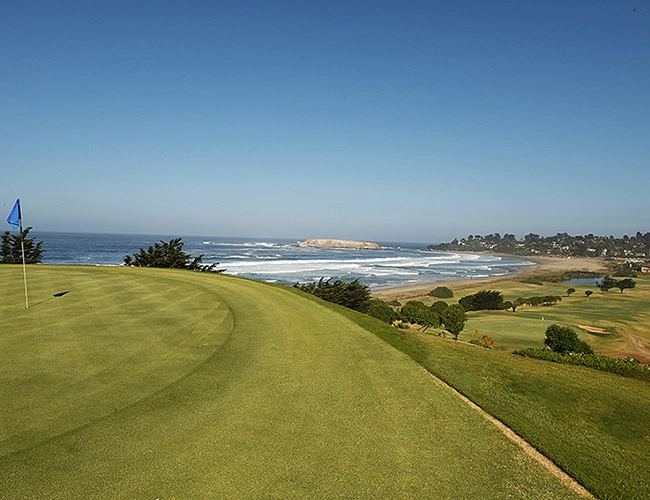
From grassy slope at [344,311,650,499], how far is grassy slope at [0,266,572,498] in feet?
1.73

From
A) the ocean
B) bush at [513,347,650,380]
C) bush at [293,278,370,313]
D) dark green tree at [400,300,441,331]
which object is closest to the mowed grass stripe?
bush at [513,347,650,380]

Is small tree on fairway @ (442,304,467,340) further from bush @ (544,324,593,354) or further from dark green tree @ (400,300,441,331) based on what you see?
bush @ (544,324,593,354)

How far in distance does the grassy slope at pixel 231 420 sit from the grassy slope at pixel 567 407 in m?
0.53

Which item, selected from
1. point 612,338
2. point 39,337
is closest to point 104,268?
point 39,337

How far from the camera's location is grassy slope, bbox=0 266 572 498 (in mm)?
4133

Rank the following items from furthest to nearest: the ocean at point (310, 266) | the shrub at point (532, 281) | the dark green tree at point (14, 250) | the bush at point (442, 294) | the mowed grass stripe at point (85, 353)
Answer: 1. the shrub at point (532, 281)
2. the ocean at point (310, 266)
3. the bush at point (442, 294)
4. the dark green tree at point (14, 250)
5. the mowed grass stripe at point (85, 353)

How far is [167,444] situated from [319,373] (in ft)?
10.5

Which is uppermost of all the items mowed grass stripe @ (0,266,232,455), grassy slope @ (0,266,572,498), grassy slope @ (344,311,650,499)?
mowed grass stripe @ (0,266,232,455)

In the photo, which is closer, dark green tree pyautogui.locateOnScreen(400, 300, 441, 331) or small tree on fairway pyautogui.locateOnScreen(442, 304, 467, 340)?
small tree on fairway pyautogui.locateOnScreen(442, 304, 467, 340)

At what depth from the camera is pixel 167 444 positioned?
4754mm

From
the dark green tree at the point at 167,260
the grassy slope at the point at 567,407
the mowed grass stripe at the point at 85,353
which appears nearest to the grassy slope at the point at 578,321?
the grassy slope at the point at 567,407

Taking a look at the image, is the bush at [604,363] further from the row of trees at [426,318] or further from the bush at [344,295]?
the bush at [344,295]

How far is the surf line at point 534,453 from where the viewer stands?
4339 mm

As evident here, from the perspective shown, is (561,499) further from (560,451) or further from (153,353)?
(153,353)
